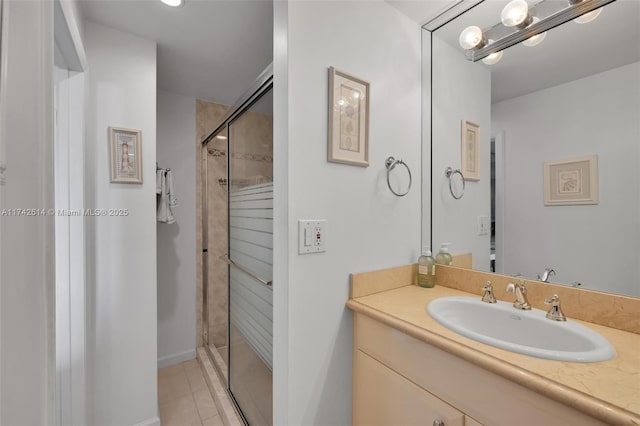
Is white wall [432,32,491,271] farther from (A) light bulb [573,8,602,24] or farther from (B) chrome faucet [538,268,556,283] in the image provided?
(A) light bulb [573,8,602,24]

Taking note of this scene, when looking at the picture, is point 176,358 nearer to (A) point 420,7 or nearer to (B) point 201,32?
(B) point 201,32

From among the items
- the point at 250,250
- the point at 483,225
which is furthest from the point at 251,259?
the point at 483,225

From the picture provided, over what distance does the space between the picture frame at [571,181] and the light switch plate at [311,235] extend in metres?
0.89

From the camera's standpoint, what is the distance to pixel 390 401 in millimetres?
925

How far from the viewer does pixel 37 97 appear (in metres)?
0.70

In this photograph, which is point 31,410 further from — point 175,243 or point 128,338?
point 175,243

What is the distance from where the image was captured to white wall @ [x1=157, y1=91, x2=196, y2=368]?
2328 millimetres

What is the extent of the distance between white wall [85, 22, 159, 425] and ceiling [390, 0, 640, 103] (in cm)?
175

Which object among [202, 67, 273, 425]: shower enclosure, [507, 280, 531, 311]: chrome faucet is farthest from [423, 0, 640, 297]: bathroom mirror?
[202, 67, 273, 425]: shower enclosure

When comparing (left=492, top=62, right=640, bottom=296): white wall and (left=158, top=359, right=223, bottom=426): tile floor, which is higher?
(left=492, top=62, right=640, bottom=296): white wall

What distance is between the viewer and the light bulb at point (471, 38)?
1213 millimetres

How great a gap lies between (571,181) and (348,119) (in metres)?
0.85

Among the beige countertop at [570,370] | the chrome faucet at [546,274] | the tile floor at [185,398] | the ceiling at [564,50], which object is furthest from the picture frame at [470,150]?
the tile floor at [185,398]

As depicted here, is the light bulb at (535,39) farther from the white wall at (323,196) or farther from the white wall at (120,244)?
the white wall at (120,244)
